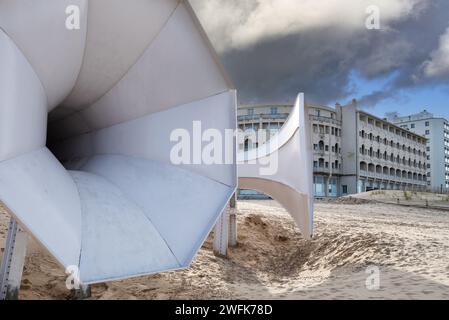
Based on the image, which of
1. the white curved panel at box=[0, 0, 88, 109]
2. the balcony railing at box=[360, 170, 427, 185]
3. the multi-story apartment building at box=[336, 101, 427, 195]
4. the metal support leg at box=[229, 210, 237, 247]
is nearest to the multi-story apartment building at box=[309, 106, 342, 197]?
the multi-story apartment building at box=[336, 101, 427, 195]

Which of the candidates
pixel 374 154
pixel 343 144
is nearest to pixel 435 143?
pixel 374 154

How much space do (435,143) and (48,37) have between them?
9800cm

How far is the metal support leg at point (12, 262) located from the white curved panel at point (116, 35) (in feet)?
6.95

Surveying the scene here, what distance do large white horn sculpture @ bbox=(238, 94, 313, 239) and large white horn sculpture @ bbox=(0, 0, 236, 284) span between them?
161 inches

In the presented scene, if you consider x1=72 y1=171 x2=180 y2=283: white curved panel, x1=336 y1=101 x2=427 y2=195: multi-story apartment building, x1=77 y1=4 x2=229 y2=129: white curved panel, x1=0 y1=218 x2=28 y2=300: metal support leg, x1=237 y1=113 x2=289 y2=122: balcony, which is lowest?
x1=0 y1=218 x2=28 y2=300: metal support leg

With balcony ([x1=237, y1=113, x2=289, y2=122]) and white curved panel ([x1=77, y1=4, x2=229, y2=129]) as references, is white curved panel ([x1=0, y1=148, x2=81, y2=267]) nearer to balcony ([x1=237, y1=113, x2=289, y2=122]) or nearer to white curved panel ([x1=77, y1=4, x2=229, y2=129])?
white curved panel ([x1=77, y1=4, x2=229, y2=129])

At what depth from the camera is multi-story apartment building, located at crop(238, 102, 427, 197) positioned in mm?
50938

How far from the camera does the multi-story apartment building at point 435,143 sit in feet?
275

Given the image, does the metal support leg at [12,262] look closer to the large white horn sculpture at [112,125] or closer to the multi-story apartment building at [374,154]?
the large white horn sculpture at [112,125]

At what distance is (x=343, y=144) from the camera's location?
54906mm

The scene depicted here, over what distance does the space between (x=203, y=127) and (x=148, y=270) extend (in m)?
2.04

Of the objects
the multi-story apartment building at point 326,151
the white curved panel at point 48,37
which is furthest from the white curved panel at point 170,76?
the multi-story apartment building at point 326,151
